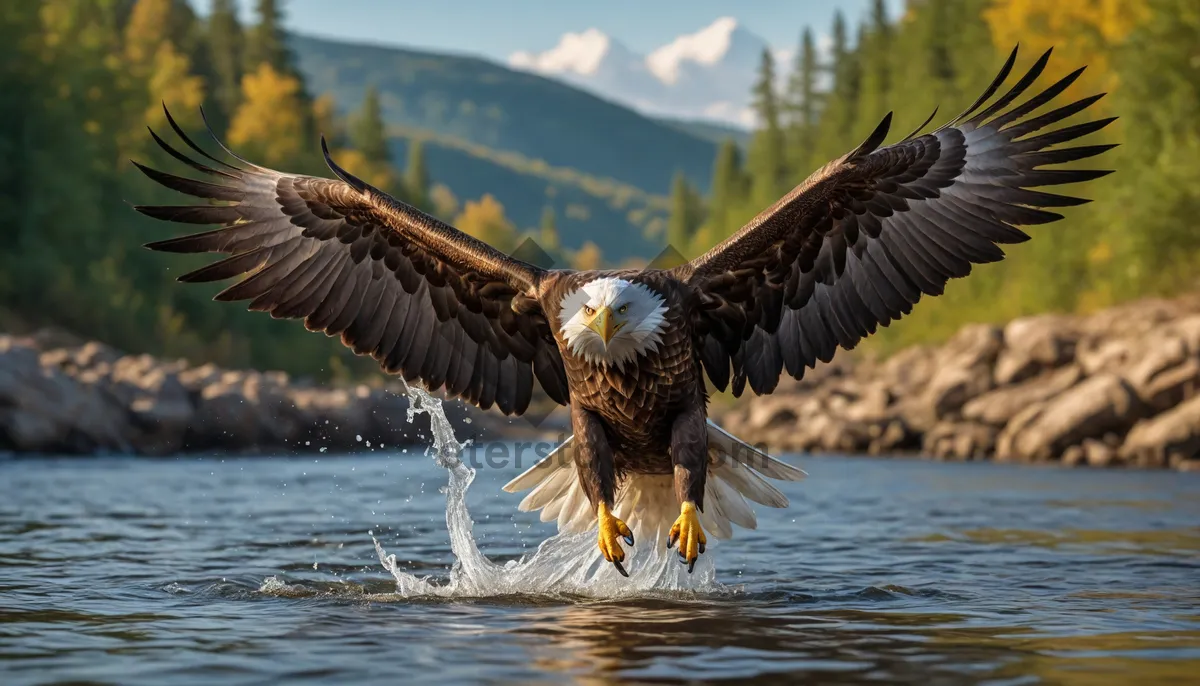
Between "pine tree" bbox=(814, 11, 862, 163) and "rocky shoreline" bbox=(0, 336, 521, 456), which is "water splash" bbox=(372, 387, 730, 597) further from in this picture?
"pine tree" bbox=(814, 11, 862, 163)

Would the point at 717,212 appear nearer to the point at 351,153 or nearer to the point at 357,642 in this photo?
the point at 351,153

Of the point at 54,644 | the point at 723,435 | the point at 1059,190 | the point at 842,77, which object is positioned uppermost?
the point at 842,77

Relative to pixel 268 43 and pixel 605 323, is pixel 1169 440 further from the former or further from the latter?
pixel 268 43

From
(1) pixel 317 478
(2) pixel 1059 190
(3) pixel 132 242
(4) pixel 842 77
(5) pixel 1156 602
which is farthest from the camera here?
(4) pixel 842 77

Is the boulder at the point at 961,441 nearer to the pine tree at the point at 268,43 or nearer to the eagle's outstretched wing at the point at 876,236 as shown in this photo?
the eagle's outstretched wing at the point at 876,236

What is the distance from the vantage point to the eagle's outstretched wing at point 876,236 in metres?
7.34

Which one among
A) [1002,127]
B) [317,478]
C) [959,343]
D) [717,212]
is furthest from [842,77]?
[1002,127]

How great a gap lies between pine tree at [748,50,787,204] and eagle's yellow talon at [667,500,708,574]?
6199cm

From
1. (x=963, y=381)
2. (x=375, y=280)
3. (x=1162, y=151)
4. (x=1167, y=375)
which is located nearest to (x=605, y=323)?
(x=375, y=280)

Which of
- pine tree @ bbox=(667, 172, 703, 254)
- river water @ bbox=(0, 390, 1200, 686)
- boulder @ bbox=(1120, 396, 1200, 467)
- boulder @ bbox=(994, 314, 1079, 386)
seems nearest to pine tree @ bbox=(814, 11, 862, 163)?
pine tree @ bbox=(667, 172, 703, 254)

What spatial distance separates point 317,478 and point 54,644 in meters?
12.8

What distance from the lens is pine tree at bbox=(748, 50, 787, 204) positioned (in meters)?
72.4

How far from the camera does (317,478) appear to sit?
1850 centimetres

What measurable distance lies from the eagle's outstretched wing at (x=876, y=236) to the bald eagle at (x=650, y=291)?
11 mm
